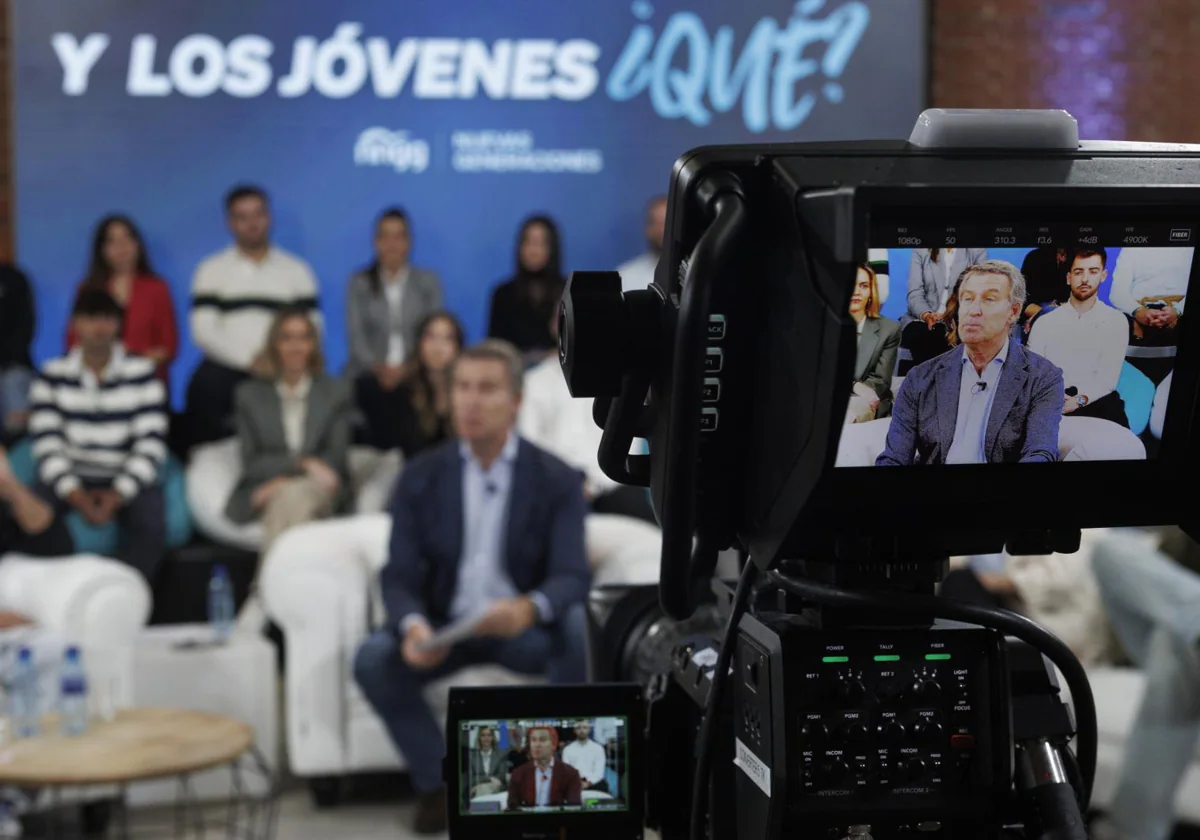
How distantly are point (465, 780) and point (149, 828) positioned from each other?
129 inches

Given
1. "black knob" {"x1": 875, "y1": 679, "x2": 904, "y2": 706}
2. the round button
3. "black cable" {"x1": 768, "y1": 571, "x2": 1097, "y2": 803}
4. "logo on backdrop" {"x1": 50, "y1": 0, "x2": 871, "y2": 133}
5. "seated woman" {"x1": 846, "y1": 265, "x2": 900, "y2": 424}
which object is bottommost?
the round button

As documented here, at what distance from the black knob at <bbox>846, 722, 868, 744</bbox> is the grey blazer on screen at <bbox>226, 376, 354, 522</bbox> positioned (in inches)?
135

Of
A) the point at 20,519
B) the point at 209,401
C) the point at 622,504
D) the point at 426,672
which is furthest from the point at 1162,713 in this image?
the point at 20,519

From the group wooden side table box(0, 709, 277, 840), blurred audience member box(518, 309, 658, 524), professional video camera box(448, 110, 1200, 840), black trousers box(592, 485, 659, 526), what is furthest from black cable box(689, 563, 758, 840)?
black trousers box(592, 485, 659, 526)

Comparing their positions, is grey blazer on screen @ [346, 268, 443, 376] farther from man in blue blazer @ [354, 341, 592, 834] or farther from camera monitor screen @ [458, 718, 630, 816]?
camera monitor screen @ [458, 718, 630, 816]

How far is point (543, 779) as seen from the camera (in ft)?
3.86

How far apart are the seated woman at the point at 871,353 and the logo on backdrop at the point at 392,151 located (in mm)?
3573

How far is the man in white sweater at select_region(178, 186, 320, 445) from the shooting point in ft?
13.9

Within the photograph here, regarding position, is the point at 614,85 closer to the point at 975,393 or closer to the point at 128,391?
the point at 128,391

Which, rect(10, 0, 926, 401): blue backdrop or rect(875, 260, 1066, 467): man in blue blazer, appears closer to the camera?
rect(875, 260, 1066, 467): man in blue blazer

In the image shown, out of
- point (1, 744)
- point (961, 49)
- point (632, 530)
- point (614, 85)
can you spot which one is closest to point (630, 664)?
point (1, 744)

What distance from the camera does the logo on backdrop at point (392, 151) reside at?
429 centimetres

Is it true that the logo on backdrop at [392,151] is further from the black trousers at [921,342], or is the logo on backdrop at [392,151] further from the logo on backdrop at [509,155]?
the black trousers at [921,342]

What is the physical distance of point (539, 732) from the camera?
117 cm
